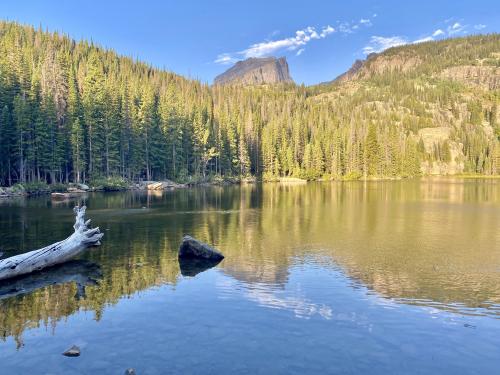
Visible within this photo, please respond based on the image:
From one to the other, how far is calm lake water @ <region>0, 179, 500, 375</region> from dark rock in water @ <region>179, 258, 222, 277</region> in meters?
0.42

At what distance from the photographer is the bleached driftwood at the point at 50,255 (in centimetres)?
2311

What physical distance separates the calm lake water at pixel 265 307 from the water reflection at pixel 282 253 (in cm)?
12

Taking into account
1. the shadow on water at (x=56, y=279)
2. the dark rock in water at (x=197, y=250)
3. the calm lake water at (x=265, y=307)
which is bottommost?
the calm lake water at (x=265, y=307)

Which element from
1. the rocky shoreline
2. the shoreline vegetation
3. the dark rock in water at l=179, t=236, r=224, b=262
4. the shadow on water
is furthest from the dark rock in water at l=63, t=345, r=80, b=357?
the shoreline vegetation

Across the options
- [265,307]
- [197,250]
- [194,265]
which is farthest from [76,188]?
[265,307]

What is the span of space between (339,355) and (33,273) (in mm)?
18760

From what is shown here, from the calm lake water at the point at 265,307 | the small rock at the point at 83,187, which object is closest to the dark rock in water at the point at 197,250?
the calm lake water at the point at 265,307

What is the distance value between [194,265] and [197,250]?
1663mm

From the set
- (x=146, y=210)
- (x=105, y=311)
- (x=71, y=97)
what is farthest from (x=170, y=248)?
(x=71, y=97)

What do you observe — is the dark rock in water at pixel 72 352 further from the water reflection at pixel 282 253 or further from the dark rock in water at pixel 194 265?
the dark rock in water at pixel 194 265

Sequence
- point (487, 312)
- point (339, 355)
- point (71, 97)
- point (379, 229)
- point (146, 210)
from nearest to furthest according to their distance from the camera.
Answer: point (339, 355) < point (487, 312) < point (379, 229) < point (146, 210) < point (71, 97)

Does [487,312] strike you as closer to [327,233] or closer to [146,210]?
[327,233]

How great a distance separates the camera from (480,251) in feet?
103

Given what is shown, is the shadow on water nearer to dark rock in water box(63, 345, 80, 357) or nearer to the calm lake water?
the calm lake water
